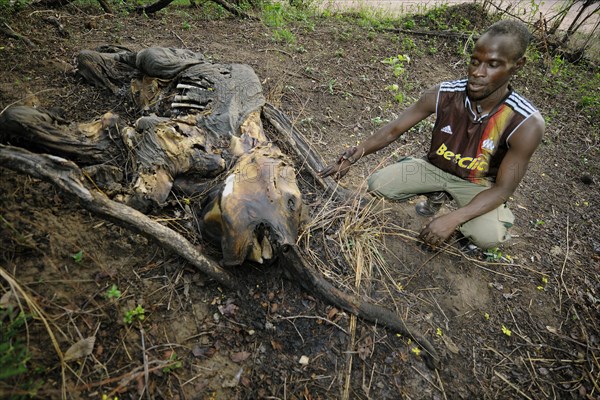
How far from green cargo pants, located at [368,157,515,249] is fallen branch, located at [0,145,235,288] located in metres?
1.75

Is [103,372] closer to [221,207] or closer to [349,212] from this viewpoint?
[221,207]

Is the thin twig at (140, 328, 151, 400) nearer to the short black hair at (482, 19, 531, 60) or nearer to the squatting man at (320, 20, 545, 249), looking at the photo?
the squatting man at (320, 20, 545, 249)

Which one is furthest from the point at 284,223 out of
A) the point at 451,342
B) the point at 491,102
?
the point at 491,102

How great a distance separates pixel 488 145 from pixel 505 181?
0.30 m

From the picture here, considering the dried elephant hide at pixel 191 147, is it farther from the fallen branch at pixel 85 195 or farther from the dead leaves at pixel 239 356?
the dead leaves at pixel 239 356

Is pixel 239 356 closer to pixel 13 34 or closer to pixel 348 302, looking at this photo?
pixel 348 302

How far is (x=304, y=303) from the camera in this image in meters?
2.08

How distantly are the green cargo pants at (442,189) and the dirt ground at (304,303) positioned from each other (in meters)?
0.21

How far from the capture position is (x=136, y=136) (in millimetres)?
2467

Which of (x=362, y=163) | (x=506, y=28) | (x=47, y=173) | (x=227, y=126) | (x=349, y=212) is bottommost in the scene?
(x=362, y=163)

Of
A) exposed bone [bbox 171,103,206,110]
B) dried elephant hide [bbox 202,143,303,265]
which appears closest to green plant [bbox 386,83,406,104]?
exposed bone [bbox 171,103,206,110]

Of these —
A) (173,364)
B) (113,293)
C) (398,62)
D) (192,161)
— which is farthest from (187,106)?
(398,62)

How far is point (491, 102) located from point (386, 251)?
1.30 metres

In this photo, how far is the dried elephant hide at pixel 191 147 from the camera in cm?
195
